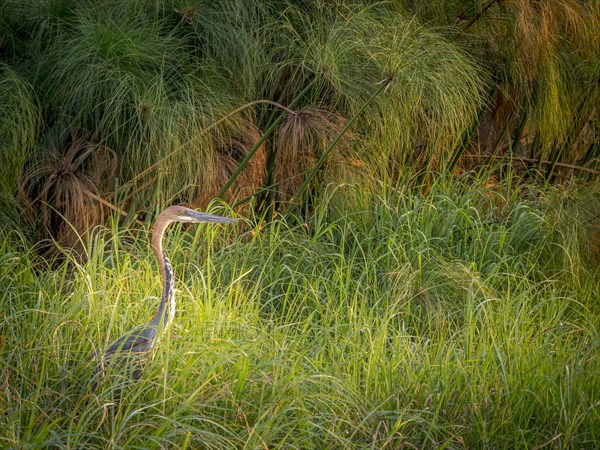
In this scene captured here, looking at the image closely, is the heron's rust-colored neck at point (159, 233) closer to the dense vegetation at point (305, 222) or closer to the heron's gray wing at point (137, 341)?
the dense vegetation at point (305, 222)

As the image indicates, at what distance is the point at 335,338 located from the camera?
3217 mm

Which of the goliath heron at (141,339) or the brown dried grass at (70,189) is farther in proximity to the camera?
the brown dried grass at (70,189)

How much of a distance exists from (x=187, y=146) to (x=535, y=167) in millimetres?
2305

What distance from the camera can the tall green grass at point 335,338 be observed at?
2.60 metres

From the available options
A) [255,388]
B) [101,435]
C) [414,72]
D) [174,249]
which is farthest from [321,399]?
[414,72]

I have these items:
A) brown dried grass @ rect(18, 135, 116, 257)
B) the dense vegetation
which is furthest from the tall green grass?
brown dried grass @ rect(18, 135, 116, 257)

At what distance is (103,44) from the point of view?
4.19 metres

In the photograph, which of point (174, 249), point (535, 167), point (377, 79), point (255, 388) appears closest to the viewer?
point (255, 388)

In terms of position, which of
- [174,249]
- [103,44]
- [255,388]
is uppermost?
[103,44]

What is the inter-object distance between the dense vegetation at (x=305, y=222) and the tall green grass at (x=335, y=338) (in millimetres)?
14

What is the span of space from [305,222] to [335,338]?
1234 millimetres

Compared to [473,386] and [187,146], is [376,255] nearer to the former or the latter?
[187,146]

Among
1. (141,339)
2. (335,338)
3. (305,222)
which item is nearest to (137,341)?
(141,339)

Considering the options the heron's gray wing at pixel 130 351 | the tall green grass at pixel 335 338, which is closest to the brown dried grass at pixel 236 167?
the tall green grass at pixel 335 338
